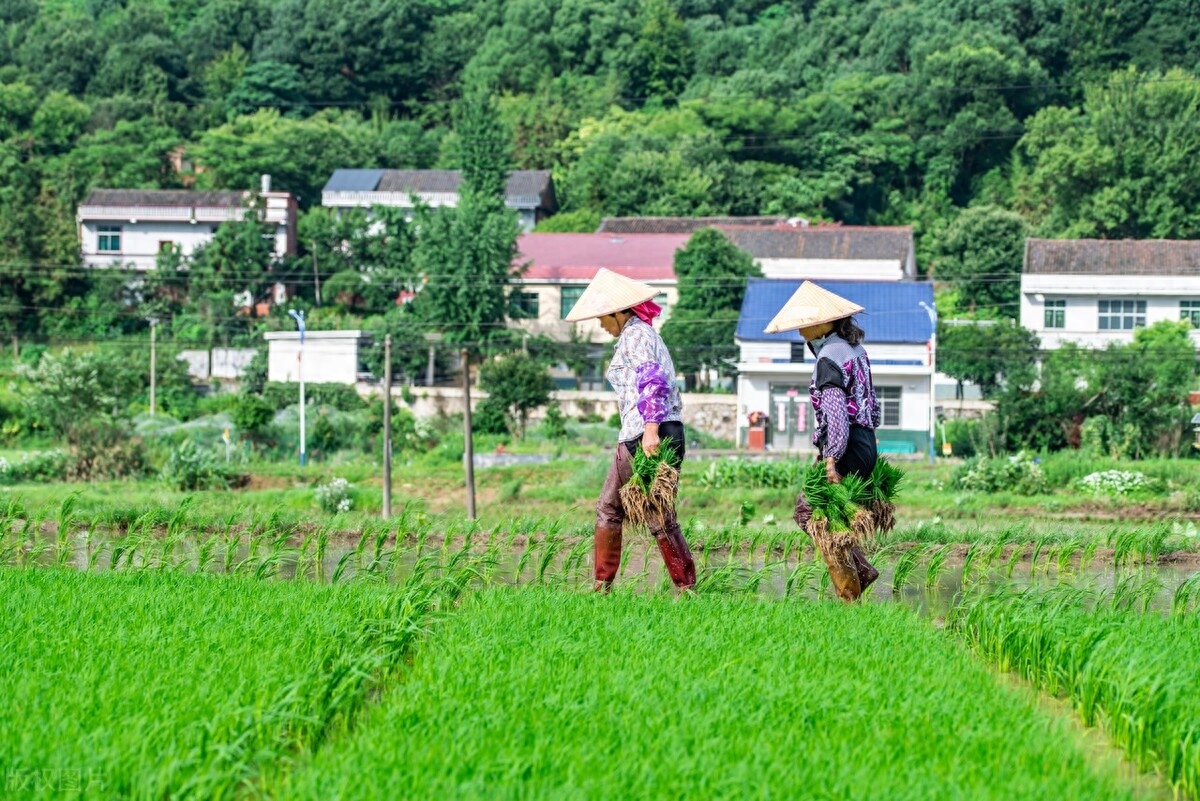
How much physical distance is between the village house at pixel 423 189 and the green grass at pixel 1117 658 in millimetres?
52000

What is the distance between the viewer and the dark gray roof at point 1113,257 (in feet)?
146

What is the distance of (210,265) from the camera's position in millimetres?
47531

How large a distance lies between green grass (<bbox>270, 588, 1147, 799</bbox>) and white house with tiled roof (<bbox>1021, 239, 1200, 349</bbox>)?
39920 mm

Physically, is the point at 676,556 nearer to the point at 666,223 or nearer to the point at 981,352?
the point at 981,352

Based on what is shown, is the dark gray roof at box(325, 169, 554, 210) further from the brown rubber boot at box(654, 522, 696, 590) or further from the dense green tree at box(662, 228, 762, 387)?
the brown rubber boot at box(654, 522, 696, 590)

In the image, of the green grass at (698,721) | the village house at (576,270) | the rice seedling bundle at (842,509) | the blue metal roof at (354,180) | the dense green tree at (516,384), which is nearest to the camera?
the green grass at (698,721)

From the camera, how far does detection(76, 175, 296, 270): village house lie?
173 ft

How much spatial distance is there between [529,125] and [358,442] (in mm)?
36673

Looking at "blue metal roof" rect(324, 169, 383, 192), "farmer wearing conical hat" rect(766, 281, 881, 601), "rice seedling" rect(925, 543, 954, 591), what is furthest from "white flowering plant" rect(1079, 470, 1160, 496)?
"blue metal roof" rect(324, 169, 383, 192)

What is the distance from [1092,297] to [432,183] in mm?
27163

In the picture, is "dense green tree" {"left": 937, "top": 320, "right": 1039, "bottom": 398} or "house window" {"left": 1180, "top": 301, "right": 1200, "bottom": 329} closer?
"dense green tree" {"left": 937, "top": 320, "right": 1039, "bottom": 398}

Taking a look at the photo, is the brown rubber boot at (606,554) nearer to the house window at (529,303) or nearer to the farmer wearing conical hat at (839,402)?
the farmer wearing conical hat at (839,402)

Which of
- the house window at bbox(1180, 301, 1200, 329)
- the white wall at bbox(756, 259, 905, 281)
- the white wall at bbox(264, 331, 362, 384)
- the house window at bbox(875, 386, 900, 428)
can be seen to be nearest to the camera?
the house window at bbox(875, 386, 900, 428)

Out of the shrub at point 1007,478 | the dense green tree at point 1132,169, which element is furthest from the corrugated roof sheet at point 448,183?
the shrub at point 1007,478
